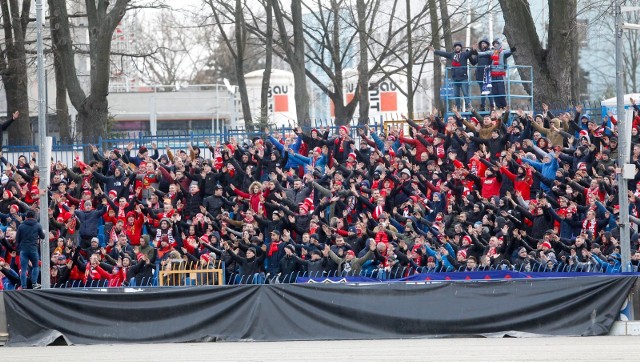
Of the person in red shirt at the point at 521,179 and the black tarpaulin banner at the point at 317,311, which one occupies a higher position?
the person in red shirt at the point at 521,179

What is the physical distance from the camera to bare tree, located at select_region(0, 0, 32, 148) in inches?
1430

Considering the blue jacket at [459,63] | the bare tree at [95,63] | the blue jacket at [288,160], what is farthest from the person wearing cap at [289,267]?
the bare tree at [95,63]

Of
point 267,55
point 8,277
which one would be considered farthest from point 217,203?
point 267,55

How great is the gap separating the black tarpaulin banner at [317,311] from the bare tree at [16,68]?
59.0ft

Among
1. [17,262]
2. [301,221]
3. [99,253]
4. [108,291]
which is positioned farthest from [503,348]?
[17,262]

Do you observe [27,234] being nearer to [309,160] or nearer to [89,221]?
[89,221]

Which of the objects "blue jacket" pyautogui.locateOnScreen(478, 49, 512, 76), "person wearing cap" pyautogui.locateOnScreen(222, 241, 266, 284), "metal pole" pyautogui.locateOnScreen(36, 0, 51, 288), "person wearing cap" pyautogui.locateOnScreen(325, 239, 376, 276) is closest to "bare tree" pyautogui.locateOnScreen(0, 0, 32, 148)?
"metal pole" pyautogui.locateOnScreen(36, 0, 51, 288)

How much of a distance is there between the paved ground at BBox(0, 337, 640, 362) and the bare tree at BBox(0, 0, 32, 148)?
1916cm

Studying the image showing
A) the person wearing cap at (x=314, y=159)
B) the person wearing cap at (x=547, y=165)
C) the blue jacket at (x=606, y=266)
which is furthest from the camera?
the person wearing cap at (x=314, y=159)

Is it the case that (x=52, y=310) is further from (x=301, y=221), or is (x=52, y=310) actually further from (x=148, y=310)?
(x=301, y=221)

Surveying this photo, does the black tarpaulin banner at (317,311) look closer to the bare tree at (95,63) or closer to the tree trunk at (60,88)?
the bare tree at (95,63)

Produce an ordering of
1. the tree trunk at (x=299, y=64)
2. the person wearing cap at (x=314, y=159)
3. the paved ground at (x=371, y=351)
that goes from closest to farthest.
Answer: the paved ground at (x=371, y=351), the person wearing cap at (x=314, y=159), the tree trunk at (x=299, y=64)

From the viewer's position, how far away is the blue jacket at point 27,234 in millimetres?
22484

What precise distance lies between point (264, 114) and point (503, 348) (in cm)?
2750
